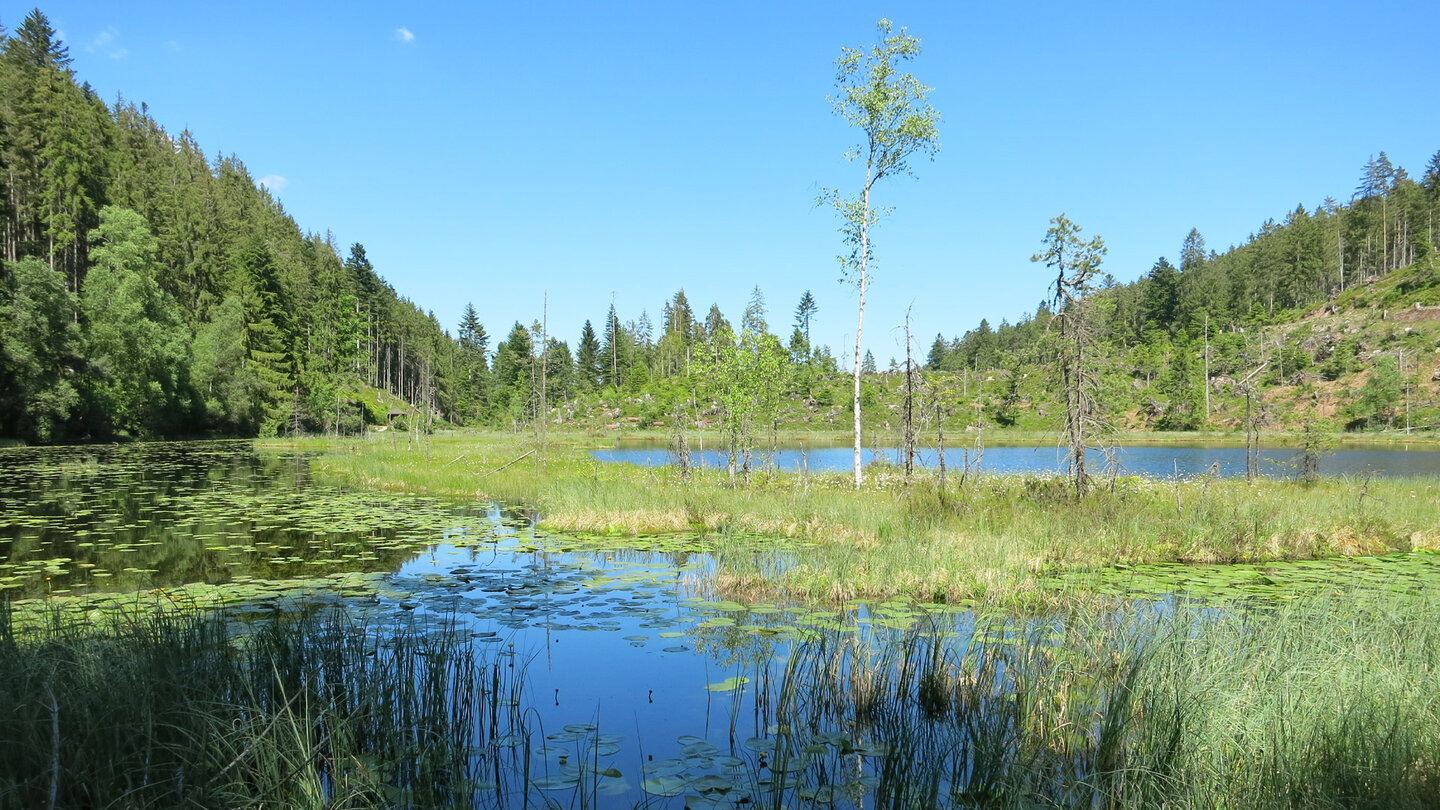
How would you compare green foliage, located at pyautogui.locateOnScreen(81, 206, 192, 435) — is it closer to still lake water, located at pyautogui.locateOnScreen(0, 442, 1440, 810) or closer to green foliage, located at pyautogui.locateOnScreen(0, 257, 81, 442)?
green foliage, located at pyautogui.locateOnScreen(0, 257, 81, 442)

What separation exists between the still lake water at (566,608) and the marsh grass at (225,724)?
21.0 inches

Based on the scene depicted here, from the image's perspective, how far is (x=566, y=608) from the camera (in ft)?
29.8

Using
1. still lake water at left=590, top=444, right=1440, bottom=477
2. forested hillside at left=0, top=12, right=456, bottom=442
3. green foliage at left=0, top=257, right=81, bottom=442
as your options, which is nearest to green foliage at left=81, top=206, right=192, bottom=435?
forested hillside at left=0, top=12, right=456, bottom=442

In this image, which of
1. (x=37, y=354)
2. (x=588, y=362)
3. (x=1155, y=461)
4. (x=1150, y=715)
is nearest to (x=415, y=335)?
(x=588, y=362)

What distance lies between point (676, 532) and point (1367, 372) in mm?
84276

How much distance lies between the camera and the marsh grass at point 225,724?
351 centimetres

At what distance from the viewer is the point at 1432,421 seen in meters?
56.5

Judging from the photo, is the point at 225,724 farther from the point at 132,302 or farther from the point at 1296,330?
the point at 1296,330

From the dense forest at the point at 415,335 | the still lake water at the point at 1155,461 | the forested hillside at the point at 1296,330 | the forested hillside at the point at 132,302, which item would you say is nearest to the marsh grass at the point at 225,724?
the dense forest at the point at 415,335

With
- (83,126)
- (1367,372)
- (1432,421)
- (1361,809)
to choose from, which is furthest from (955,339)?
(1361,809)

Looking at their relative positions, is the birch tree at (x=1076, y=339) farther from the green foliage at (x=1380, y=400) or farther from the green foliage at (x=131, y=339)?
the green foliage at (x=1380, y=400)

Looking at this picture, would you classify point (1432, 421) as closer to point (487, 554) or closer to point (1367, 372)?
point (1367, 372)

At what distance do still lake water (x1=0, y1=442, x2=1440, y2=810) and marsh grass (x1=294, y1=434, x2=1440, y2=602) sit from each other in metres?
0.73

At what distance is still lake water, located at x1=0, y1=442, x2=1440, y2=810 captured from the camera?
484 cm
